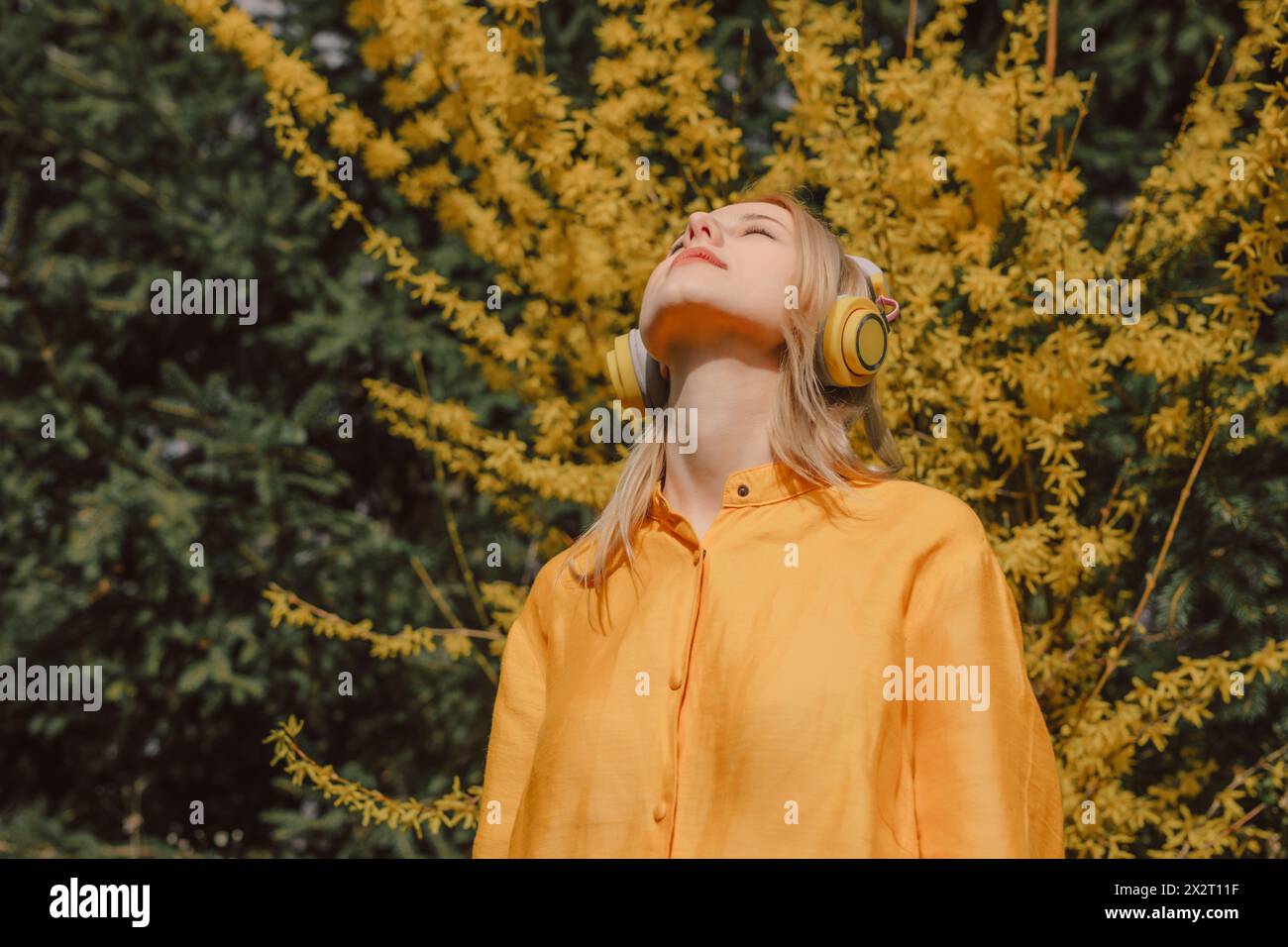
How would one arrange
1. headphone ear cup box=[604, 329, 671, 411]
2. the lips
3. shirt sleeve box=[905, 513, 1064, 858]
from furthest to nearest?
1. headphone ear cup box=[604, 329, 671, 411]
2. the lips
3. shirt sleeve box=[905, 513, 1064, 858]

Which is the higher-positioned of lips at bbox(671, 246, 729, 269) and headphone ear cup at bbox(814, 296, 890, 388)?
lips at bbox(671, 246, 729, 269)

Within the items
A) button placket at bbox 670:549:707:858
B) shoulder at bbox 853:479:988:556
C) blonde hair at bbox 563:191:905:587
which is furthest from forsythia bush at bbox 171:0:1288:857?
button placket at bbox 670:549:707:858

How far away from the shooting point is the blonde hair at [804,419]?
197 cm

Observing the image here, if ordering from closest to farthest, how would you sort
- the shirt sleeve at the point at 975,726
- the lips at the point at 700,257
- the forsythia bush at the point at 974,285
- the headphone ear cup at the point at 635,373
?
the shirt sleeve at the point at 975,726, the lips at the point at 700,257, the headphone ear cup at the point at 635,373, the forsythia bush at the point at 974,285

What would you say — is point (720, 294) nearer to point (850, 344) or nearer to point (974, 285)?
point (850, 344)

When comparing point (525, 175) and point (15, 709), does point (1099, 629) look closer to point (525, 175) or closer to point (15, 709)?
point (525, 175)

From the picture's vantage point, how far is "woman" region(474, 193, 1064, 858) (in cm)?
171

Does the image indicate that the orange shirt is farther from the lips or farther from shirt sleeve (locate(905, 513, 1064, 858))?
the lips

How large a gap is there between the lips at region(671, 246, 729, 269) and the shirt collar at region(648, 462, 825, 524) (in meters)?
0.30

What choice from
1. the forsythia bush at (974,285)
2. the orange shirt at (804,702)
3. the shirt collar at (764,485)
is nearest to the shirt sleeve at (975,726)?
the orange shirt at (804,702)

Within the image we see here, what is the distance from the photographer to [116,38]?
4.79 meters

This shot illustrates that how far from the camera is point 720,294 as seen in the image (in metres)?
1.91

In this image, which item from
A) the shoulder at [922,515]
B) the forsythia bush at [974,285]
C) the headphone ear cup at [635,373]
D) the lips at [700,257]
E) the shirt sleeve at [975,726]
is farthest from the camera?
the forsythia bush at [974,285]

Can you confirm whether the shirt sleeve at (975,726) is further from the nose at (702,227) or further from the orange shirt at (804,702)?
the nose at (702,227)
